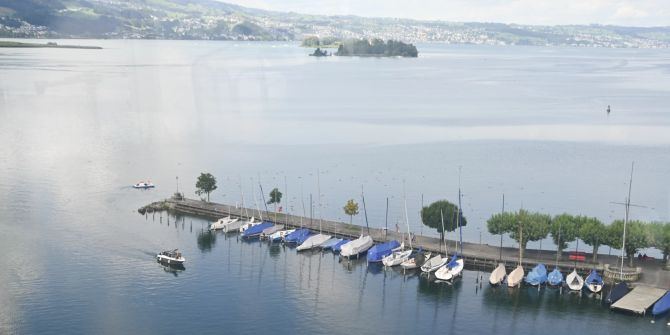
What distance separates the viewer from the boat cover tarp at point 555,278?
2645 centimetres

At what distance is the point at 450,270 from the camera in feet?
90.9

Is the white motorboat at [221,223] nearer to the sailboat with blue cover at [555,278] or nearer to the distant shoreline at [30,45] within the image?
the sailboat with blue cover at [555,278]

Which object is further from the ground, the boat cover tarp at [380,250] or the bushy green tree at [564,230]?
the bushy green tree at [564,230]

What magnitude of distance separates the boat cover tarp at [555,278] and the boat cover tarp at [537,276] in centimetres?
19

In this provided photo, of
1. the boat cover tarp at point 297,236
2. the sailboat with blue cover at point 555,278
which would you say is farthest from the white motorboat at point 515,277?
the boat cover tarp at point 297,236

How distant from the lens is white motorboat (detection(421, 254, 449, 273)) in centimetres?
2825

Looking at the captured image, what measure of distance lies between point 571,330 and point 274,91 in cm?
7566

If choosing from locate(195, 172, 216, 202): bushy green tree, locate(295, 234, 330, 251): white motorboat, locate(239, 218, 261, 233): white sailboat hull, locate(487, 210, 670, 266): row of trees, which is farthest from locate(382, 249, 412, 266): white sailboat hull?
locate(195, 172, 216, 202): bushy green tree

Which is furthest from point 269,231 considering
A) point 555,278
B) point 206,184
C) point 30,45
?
point 30,45

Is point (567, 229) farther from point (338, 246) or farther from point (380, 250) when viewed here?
point (338, 246)

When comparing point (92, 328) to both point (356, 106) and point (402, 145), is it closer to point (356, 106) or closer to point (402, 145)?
point (402, 145)

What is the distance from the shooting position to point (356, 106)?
→ 82.4m

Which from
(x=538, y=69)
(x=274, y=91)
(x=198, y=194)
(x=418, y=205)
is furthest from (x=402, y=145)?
(x=538, y=69)

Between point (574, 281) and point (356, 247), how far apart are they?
8.78 m
